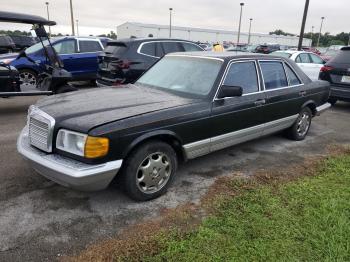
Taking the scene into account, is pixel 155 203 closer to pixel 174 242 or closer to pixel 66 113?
pixel 174 242

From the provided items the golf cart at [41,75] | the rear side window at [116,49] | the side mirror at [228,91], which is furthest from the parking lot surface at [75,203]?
the rear side window at [116,49]

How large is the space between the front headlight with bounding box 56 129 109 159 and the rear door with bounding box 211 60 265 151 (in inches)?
62.4

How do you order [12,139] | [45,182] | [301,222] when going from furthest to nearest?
[12,139], [45,182], [301,222]

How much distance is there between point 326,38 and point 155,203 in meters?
99.8

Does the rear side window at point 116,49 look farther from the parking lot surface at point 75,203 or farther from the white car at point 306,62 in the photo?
the white car at point 306,62

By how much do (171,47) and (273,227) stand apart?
686 cm

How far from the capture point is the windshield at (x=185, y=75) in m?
4.32

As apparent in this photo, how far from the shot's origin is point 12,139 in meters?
5.67

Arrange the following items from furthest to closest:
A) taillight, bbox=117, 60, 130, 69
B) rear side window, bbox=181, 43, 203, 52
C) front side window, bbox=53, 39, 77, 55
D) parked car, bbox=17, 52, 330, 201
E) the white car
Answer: the white car < front side window, bbox=53, 39, 77, 55 < rear side window, bbox=181, 43, 203, 52 < taillight, bbox=117, 60, 130, 69 < parked car, bbox=17, 52, 330, 201

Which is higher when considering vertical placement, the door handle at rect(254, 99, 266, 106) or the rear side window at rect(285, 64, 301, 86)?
the rear side window at rect(285, 64, 301, 86)

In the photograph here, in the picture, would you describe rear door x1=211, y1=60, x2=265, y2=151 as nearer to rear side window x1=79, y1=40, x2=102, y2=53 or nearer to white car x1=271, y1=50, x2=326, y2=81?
rear side window x1=79, y1=40, x2=102, y2=53

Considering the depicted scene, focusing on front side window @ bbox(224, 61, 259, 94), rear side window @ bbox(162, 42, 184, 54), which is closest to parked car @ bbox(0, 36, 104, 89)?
rear side window @ bbox(162, 42, 184, 54)

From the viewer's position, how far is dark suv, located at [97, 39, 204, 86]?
26.6 ft

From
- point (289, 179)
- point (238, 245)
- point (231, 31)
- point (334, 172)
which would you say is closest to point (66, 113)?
point (238, 245)
